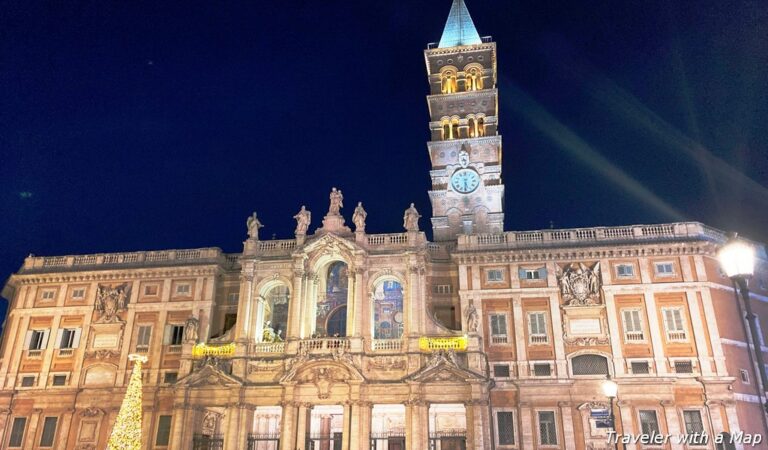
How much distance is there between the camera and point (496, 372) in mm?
41750

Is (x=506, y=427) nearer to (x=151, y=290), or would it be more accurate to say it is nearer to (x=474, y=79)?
(x=151, y=290)

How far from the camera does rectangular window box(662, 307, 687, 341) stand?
40594 millimetres

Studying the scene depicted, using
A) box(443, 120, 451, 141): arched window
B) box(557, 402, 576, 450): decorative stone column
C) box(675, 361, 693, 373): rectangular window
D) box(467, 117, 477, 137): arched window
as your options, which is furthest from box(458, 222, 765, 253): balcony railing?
box(443, 120, 451, 141): arched window

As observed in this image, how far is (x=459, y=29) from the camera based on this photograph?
6569 cm

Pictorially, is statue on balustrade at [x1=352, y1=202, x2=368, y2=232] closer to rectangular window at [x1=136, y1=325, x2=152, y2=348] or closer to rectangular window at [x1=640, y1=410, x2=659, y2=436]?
rectangular window at [x1=136, y1=325, x2=152, y2=348]

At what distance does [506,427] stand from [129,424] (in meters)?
24.1

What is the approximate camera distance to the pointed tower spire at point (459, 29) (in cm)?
6406

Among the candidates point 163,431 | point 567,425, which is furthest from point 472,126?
point 163,431

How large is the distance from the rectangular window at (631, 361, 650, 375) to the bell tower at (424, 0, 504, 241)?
725 inches

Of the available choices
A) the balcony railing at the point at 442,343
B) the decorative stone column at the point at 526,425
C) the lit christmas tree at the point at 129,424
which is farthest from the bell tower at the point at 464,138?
the lit christmas tree at the point at 129,424

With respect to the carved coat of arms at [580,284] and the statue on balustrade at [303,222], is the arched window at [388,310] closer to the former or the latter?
the statue on balustrade at [303,222]

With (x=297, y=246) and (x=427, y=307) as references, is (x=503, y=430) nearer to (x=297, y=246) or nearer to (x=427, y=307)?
(x=427, y=307)

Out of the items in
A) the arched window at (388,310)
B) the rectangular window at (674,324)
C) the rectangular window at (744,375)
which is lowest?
the rectangular window at (744,375)

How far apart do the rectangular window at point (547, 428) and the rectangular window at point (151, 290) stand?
102 ft
